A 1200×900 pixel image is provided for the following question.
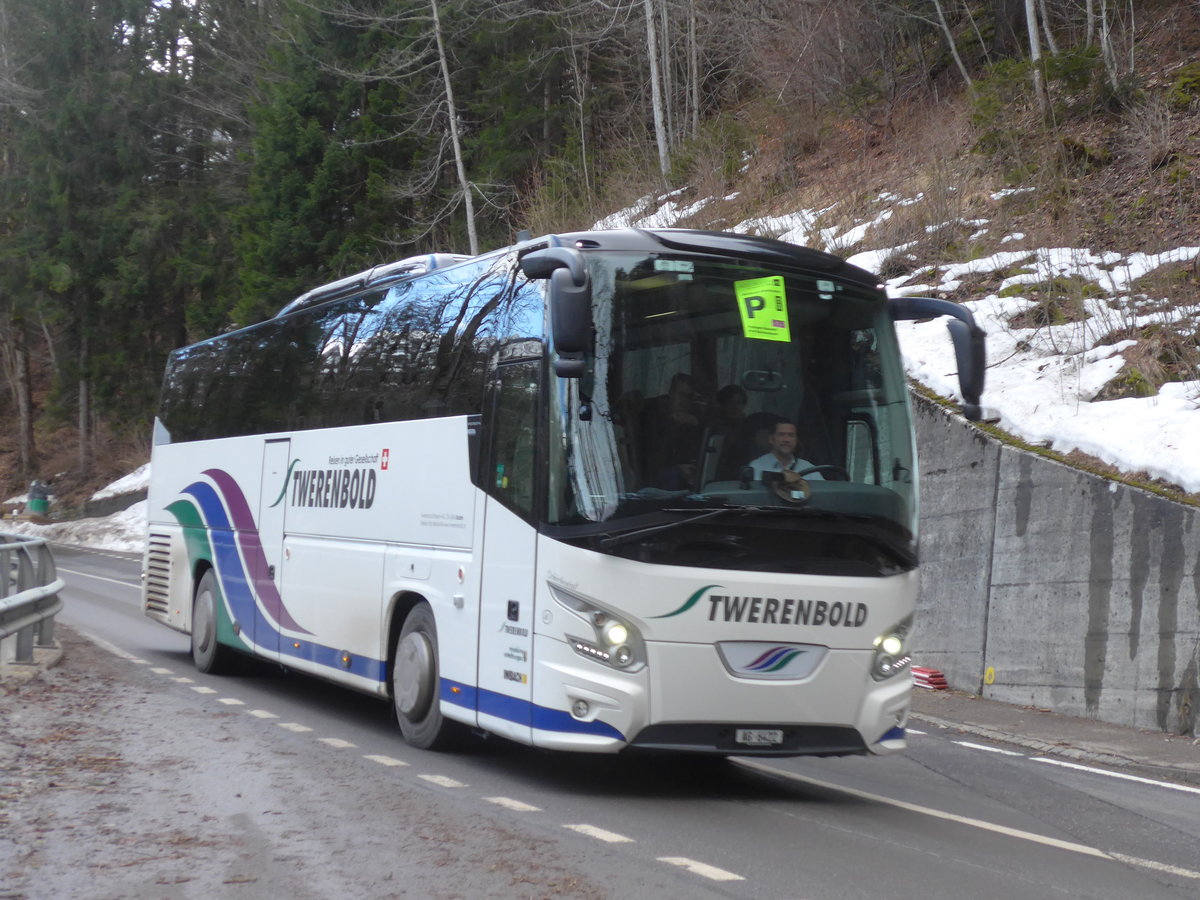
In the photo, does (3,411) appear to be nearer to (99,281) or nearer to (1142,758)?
(99,281)

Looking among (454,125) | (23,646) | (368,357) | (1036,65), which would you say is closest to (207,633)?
(23,646)

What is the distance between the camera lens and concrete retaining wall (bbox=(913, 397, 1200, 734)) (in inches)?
451

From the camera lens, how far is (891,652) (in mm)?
8055

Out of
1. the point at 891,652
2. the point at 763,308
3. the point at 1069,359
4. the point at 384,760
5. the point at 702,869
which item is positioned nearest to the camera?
the point at 702,869

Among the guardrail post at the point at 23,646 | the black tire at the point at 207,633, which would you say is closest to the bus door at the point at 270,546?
the black tire at the point at 207,633

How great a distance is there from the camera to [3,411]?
59688 mm

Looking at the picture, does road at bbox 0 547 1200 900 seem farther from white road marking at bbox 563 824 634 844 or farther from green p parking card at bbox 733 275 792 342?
green p parking card at bbox 733 275 792 342

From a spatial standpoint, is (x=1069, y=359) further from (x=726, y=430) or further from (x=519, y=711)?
(x=519, y=711)

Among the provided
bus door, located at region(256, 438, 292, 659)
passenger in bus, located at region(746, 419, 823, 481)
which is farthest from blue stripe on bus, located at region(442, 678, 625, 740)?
bus door, located at region(256, 438, 292, 659)

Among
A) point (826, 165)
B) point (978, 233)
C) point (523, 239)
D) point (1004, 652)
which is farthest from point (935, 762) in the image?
point (826, 165)

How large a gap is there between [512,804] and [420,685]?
196 cm

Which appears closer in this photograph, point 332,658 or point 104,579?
point 332,658

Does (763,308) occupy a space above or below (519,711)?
above

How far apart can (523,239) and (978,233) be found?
1205cm
